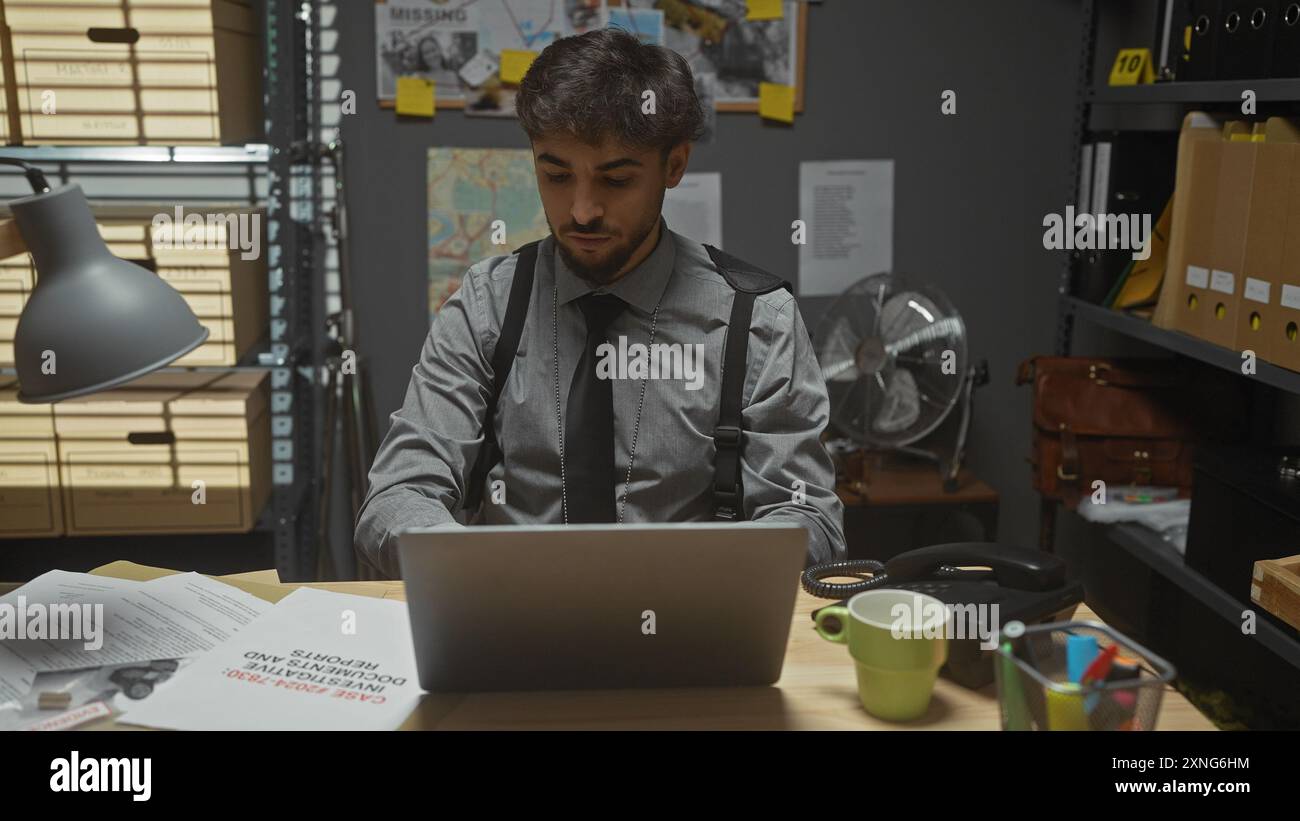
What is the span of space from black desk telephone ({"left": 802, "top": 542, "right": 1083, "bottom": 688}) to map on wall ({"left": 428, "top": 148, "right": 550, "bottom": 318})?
5.60 feet

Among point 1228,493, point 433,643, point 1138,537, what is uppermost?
point 433,643

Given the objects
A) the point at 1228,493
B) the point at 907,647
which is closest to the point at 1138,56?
the point at 1228,493

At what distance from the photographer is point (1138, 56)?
93.7 inches

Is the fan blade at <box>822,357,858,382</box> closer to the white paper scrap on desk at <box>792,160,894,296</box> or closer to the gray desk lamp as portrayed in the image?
the white paper scrap on desk at <box>792,160,894,296</box>

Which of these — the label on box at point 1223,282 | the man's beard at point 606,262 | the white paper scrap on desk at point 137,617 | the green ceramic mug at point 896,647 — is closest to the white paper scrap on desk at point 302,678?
the white paper scrap on desk at point 137,617

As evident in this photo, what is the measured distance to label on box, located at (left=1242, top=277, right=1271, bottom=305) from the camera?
187cm

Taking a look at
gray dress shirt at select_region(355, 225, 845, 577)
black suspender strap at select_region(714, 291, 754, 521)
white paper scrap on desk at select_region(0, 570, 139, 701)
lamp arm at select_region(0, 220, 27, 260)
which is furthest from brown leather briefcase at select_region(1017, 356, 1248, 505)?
lamp arm at select_region(0, 220, 27, 260)

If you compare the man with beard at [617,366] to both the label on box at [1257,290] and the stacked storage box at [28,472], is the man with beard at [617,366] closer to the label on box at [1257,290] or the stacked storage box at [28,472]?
the label on box at [1257,290]
